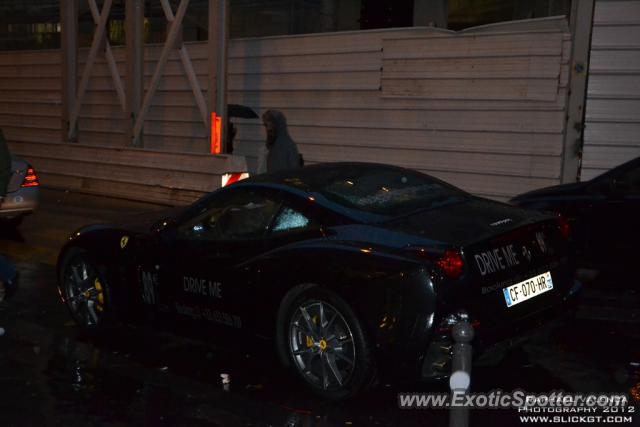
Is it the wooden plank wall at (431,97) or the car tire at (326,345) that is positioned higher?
the wooden plank wall at (431,97)

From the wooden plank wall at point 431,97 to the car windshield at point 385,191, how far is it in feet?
20.7

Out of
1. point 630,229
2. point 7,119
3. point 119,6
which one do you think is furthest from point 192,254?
point 7,119

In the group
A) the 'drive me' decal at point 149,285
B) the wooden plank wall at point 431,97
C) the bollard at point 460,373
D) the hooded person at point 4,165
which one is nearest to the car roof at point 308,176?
the 'drive me' decal at point 149,285

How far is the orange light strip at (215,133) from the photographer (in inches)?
544

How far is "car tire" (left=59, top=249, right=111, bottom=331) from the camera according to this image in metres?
6.73

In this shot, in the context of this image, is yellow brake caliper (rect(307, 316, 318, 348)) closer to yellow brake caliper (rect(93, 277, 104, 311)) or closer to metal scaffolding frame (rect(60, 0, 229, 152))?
yellow brake caliper (rect(93, 277, 104, 311))

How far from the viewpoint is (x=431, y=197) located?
19.2 feet

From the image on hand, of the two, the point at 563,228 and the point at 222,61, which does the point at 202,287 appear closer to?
the point at 563,228

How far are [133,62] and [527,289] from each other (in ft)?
39.0

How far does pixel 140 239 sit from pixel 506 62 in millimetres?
7735

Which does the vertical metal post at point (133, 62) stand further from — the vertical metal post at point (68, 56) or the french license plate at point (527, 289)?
the french license plate at point (527, 289)

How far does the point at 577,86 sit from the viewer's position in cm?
1168

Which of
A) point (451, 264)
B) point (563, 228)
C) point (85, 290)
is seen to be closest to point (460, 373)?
point (451, 264)

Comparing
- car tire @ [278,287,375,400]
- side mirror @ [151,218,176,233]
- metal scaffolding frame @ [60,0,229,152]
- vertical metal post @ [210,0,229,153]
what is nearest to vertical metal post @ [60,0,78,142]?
metal scaffolding frame @ [60,0,229,152]
